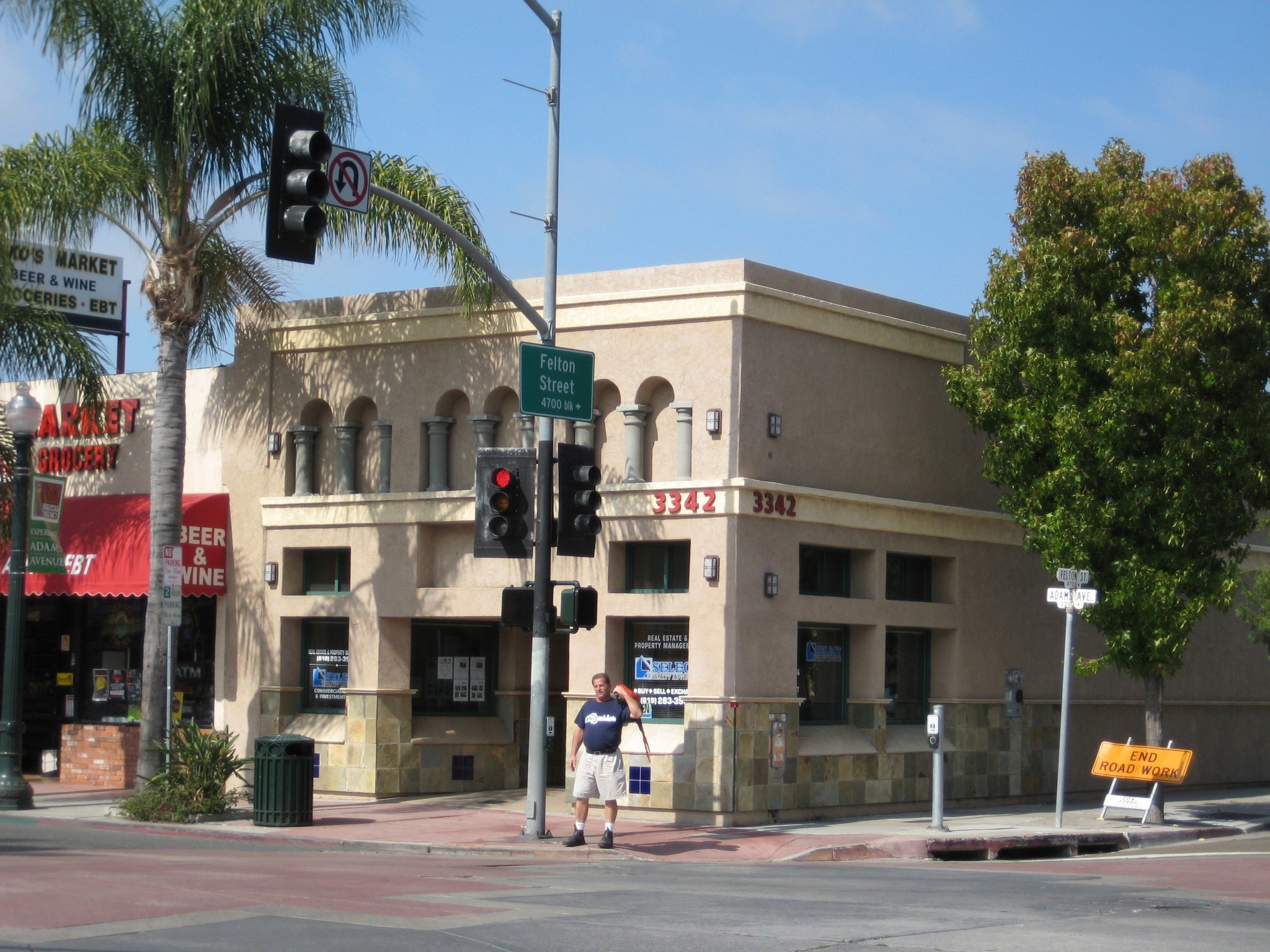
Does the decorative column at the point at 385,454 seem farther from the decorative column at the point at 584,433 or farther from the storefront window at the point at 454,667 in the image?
the decorative column at the point at 584,433

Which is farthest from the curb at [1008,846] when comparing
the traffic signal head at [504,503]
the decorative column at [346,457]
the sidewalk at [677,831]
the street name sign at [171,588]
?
the decorative column at [346,457]

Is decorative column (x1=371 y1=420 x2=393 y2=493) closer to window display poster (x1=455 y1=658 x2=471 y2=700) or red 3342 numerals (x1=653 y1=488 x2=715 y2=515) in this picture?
window display poster (x1=455 y1=658 x2=471 y2=700)

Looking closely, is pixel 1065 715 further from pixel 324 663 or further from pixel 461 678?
pixel 324 663

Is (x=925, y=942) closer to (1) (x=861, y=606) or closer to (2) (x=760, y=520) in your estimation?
(2) (x=760, y=520)

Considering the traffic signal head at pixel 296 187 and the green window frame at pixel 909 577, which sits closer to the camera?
the traffic signal head at pixel 296 187

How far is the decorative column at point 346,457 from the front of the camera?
22.7m

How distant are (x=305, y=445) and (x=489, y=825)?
687 cm

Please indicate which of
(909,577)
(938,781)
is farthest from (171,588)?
(909,577)

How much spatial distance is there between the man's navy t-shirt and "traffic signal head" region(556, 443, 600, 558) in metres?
1.61

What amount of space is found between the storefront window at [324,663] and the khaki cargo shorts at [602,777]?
677cm

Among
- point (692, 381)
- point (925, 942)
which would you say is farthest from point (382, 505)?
point (925, 942)

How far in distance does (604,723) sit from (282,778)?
4058mm

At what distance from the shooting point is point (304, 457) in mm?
23094

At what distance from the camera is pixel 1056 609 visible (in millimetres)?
24359
